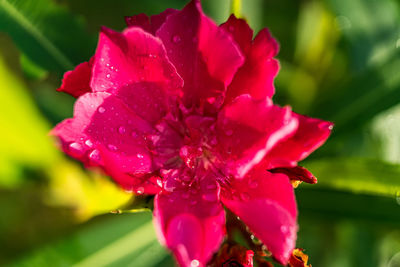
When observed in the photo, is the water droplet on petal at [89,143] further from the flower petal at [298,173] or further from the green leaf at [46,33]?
the green leaf at [46,33]

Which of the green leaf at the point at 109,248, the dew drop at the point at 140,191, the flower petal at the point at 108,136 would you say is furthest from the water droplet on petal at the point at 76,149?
the green leaf at the point at 109,248

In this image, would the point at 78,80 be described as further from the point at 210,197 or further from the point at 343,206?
the point at 343,206

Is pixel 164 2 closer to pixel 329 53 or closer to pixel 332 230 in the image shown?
pixel 329 53

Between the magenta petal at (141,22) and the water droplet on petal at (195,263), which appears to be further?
the magenta petal at (141,22)

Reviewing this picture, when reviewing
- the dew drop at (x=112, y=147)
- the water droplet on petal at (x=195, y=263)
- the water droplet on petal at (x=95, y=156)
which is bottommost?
the water droplet on petal at (x=195, y=263)

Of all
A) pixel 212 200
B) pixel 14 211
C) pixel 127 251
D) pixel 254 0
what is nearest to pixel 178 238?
pixel 212 200

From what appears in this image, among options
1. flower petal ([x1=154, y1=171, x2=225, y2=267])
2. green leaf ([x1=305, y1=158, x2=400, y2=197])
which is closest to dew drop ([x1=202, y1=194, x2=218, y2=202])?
flower petal ([x1=154, y1=171, x2=225, y2=267])

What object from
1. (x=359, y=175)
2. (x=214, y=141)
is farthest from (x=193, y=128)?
(x=359, y=175)
